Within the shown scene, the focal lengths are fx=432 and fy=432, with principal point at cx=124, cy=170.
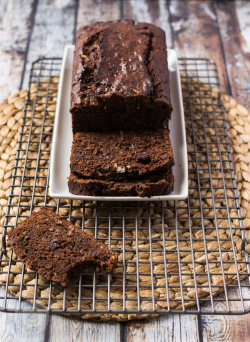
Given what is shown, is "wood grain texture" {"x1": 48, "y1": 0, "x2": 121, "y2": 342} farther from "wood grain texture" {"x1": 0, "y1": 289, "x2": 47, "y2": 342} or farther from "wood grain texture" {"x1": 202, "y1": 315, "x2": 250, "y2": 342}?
"wood grain texture" {"x1": 202, "y1": 315, "x2": 250, "y2": 342}

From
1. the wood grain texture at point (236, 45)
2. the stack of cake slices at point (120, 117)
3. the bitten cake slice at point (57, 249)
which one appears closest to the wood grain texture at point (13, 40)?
the stack of cake slices at point (120, 117)

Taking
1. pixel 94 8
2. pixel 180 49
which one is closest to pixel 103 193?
pixel 180 49

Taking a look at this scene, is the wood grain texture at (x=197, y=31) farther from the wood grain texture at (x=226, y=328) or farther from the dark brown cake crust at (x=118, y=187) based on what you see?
the wood grain texture at (x=226, y=328)

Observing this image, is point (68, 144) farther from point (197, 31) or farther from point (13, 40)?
point (197, 31)

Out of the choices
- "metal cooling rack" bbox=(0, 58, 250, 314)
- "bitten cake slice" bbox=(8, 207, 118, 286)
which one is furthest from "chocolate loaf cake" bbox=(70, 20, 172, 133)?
"bitten cake slice" bbox=(8, 207, 118, 286)

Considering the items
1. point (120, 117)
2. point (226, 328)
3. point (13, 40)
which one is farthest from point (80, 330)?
point (13, 40)

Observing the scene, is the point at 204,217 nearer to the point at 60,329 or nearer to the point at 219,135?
the point at 219,135
